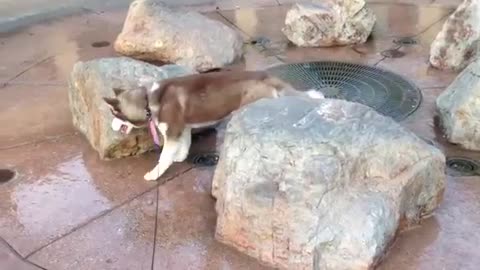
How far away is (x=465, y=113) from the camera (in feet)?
15.8

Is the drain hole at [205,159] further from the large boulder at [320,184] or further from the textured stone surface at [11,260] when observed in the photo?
the textured stone surface at [11,260]

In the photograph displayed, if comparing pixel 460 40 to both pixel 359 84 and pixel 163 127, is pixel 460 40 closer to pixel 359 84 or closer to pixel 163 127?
pixel 359 84

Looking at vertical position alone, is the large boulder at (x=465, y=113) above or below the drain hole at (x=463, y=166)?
above

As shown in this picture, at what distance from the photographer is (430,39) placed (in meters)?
7.05

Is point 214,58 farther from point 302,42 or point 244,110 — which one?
point 244,110

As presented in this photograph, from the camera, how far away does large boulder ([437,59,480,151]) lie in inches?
188

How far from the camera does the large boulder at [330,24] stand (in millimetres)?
6887

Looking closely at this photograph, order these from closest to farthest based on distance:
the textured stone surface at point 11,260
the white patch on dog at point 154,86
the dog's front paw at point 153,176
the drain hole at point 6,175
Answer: the textured stone surface at point 11,260 → the white patch on dog at point 154,86 → the dog's front paw at point 153,176 → the drain hole at point 6,175

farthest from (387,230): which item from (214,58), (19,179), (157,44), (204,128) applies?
(157,44)

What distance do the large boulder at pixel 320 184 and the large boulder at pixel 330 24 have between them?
3.03 m

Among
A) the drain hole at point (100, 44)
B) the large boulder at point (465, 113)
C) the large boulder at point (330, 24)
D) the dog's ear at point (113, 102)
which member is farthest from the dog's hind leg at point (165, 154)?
the drain hole at point (100, 44)

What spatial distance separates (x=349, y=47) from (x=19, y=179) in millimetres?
3682

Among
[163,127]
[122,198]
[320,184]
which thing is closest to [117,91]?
[163,127]

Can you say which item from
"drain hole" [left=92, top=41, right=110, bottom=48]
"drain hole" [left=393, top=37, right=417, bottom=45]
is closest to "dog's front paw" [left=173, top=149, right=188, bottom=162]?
"drain hole" [left=92, top=41, right=110, bottom=48]
